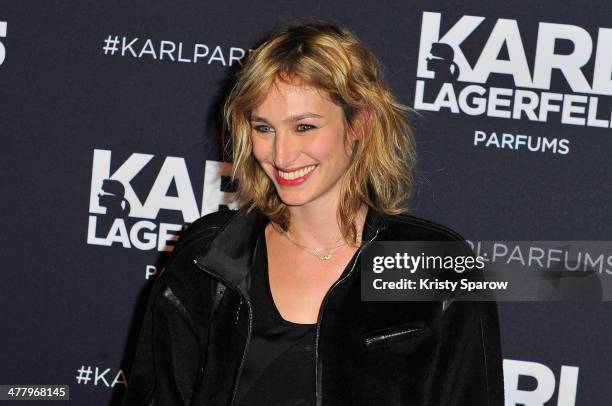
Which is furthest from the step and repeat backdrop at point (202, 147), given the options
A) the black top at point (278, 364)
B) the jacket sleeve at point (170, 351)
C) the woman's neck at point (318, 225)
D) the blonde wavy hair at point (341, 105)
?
the black top at point (278, 364)

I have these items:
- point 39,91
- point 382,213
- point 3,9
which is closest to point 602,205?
point 382,213

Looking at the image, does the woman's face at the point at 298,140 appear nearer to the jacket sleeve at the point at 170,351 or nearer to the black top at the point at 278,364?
the black top at the point at 278,364

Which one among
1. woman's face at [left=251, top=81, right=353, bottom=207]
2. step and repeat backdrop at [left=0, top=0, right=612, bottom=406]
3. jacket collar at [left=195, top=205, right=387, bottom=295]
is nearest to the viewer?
woman's face at [left=251, top=81, right=353, bottom=207]

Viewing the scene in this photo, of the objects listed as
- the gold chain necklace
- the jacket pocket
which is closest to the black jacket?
the jacket pocket

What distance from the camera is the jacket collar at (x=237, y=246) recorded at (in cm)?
227

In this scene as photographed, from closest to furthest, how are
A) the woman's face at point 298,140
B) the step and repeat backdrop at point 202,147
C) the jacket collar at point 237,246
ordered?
1. the woman's face at point 298,140
2. the jacket collar at point 237,246
3. the step and repeat backdrop at point 202,147

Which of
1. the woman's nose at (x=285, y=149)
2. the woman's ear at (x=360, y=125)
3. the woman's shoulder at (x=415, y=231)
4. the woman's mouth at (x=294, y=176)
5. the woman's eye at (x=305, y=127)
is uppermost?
the woman's ear at (x=360, y=125)

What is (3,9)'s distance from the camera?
3.18 m

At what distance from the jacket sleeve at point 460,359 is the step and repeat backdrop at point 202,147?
2.98 ft

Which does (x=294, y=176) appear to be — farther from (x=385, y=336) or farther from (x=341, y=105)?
(x=385, y=336)

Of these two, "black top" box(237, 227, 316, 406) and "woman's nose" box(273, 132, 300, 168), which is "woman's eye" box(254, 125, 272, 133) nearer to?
"woman's nose" box(273, 132, 300, 168)

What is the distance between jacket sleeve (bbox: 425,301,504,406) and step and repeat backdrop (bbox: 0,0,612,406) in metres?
0.91

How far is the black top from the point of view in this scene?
2.17 metres

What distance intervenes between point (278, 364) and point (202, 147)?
124 centimetres
